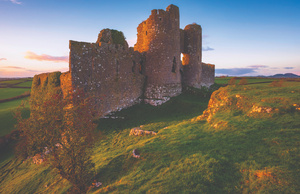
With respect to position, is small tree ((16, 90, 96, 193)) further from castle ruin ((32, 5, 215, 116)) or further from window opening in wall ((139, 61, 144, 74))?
window opening in wall ((139, 61, 144, 74))

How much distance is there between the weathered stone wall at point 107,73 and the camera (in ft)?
56.0

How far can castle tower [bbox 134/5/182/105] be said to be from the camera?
22753 mm

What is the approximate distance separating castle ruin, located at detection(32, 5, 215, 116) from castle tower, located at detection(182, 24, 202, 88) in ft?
14.1

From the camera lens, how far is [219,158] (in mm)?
6906

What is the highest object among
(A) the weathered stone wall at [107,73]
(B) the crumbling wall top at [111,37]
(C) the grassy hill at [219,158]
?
(B) the crumbling wall top at [111,37]

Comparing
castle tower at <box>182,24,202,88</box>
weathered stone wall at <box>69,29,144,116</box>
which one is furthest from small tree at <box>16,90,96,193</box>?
castle tower at <box>182,24,202,88</box>

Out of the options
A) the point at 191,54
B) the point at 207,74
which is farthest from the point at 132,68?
the point at 207,74

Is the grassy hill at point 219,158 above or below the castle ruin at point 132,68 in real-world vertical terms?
below

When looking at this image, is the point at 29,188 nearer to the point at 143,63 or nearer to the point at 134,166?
the point at 134,166

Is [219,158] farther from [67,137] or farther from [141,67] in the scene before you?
[141,67]

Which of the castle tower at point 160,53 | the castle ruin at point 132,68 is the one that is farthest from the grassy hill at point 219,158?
the castle tower at point 160,53

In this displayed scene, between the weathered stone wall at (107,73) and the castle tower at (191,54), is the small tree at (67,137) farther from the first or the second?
the castle tower at (191,54)

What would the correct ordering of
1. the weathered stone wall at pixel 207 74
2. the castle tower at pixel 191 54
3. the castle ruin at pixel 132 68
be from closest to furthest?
1. the castle ruin at pixel 132 68
2. the castle tower at pixel 191 54
3. the weathered stone wall at pixel 207 74

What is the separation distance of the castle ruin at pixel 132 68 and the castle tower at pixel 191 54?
4308mm
